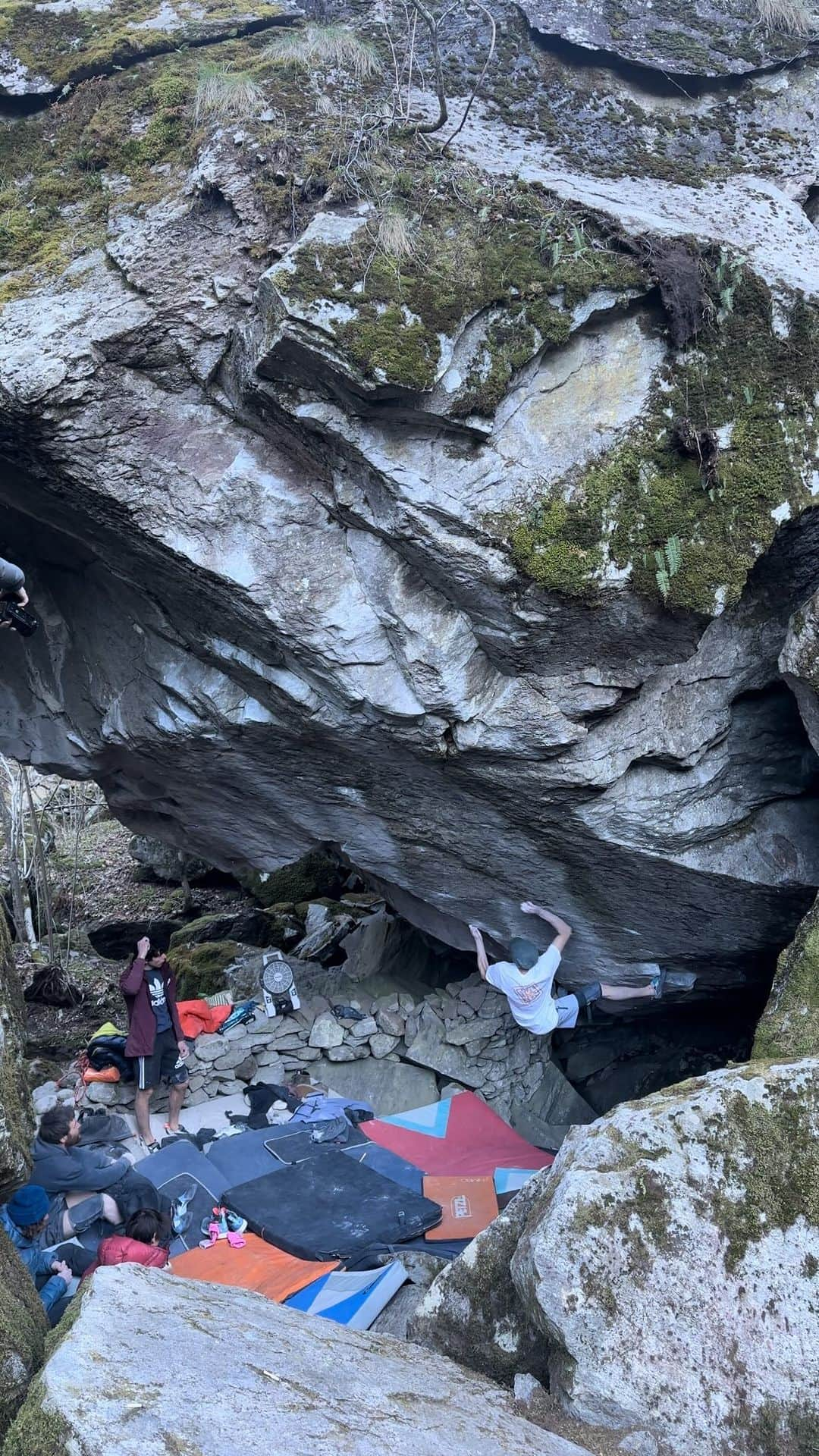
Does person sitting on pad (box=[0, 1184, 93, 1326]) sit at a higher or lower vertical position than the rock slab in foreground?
lower

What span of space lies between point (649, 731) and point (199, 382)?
11.9 feet

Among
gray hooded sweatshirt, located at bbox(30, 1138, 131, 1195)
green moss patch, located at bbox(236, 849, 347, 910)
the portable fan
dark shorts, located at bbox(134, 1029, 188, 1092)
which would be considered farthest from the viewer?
green moss patch, located at bbox(236, 849, 347, 910)

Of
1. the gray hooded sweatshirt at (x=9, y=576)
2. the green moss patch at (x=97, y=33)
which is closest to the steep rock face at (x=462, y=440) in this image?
the green moss patch at (x=97, y=33)

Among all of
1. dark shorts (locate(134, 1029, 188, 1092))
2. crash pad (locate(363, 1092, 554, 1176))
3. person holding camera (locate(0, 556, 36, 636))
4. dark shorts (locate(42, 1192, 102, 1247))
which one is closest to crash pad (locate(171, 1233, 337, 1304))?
dark shorts (locate(42, 1192, 102, 1247))

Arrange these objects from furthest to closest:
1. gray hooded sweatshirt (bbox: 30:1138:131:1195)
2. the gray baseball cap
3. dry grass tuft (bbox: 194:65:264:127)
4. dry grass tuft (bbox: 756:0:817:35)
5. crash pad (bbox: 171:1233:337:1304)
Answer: dry grass tuft (bbox: 756:0:817:35) → the gray baseball cap → dry grass tuft (bbox: 194:65:264:127) → gray hooded sweatshirt (bbox: 30:1138:131:1195) → crash pad (bbox: 171:1233:337:1304)

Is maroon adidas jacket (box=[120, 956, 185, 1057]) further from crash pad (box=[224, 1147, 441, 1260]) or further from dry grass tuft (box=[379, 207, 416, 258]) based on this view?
dry grass tuft (box=[379, 207, 416, 258])

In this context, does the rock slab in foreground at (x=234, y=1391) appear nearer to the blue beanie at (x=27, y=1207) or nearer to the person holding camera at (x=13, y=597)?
the blue beanie at (x=27, y=1207)

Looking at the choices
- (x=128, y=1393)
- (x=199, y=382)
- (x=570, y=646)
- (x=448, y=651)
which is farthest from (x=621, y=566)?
(x=128, y=1393)

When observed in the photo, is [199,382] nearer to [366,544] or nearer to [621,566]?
[366,544]

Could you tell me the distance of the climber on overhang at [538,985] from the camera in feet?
23.7

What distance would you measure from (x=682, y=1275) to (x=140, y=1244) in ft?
10.5

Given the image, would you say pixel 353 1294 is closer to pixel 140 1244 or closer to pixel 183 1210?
pixel 140 1244

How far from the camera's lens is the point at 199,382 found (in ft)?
20.1

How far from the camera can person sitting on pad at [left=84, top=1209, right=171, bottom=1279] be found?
18.0 ft
